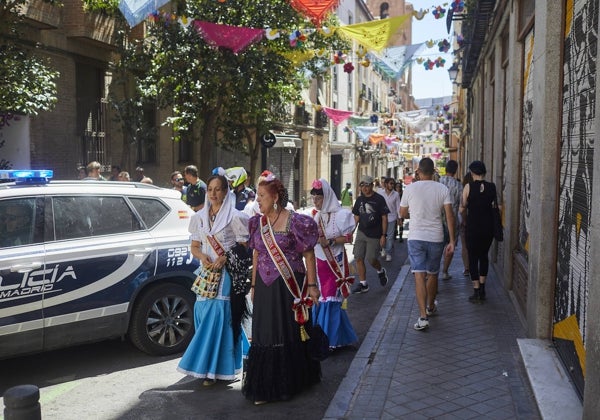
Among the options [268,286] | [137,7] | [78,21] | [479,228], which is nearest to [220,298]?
[268,286]

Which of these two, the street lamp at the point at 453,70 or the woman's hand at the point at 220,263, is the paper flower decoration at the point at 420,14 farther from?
the street lamp at the point at 453,70

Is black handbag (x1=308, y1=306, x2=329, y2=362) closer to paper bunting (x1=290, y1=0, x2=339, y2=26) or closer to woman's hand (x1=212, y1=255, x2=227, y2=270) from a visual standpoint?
woman's hand (x1=212, y1=255, x2=227, y2=270)

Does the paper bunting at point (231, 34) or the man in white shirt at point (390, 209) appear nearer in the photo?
the paper bunting at point (231, 34)

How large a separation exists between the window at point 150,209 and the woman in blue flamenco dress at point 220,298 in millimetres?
1036

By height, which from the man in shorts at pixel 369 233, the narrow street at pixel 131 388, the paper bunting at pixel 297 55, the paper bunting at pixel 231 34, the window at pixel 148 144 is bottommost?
the narrow street at pixel 131 388

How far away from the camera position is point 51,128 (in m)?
14.6

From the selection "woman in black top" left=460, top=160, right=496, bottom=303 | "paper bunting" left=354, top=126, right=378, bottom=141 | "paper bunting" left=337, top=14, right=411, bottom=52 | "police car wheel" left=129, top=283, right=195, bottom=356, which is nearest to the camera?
"police car wheel" left=129, top=283, right=195, bottom=356

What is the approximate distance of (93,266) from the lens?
586 centimetres

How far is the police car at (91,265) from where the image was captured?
5.46 m

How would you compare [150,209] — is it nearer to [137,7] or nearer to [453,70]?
[137,7]

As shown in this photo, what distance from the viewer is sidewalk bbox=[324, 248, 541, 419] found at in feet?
15.5

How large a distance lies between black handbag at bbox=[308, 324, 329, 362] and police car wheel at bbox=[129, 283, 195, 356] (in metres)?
1.78

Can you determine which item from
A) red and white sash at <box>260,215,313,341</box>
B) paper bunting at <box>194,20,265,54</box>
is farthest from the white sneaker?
paper bunting at <box>194,20,265,54</box>

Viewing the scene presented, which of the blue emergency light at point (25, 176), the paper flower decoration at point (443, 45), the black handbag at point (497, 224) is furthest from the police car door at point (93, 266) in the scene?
the paper flower decoration at point (443, 45)
